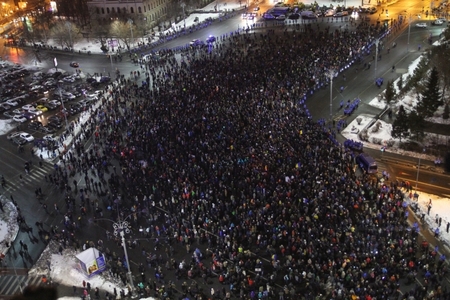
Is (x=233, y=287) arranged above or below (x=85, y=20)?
below

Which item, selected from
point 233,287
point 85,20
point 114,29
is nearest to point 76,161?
point 233,287

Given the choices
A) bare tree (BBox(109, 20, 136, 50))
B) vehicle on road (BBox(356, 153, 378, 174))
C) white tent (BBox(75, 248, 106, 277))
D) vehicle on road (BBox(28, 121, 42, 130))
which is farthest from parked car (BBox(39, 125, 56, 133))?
vehicle on road (BBox(356, 153, 378, 174))

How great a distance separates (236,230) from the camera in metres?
38.6

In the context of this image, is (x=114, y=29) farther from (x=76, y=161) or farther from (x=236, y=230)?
(x=236, y=230)

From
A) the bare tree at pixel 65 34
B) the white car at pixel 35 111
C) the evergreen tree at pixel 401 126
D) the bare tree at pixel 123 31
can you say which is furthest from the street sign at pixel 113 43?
the evergreen tree at pixel 401 126

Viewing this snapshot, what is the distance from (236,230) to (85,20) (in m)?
76.5

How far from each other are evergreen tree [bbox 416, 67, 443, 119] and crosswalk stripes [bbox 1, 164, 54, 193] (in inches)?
1493

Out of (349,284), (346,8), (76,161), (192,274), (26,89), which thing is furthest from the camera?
(346,8)

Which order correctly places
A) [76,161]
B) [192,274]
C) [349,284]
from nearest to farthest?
[349,284], [192,274], [76,161]

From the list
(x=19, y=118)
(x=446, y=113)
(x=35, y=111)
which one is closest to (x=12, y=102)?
(x=35, y=111)

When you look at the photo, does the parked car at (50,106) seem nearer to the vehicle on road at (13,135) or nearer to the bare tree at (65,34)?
the vehicle on road at (13,135)

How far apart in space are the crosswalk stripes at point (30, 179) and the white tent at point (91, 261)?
15.8m

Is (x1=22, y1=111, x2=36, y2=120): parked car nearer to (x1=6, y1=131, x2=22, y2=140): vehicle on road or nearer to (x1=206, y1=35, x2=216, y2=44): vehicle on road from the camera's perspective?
(x1=6, y1=131, x2=22, y2=140): vehicle on road

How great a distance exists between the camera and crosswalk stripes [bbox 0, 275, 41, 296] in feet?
123
